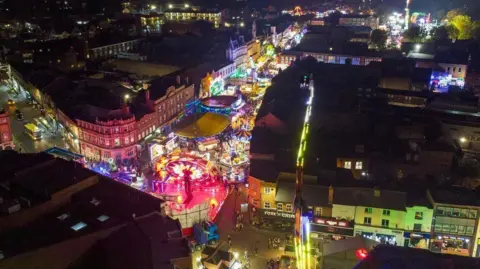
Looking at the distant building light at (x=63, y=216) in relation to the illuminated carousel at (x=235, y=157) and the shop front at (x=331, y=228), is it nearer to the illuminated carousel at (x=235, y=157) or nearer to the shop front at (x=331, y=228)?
the illuminated carousel at (x=235, y=157)

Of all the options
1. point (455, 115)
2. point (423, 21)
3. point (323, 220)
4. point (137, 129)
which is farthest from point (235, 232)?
point (423, 21)

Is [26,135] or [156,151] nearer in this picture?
[156,151]

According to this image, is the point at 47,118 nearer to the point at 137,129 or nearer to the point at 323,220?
the point at 137,129

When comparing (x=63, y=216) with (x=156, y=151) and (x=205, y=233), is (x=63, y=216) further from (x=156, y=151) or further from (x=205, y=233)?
(x=156, y=151)

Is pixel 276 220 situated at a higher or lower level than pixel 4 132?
lower

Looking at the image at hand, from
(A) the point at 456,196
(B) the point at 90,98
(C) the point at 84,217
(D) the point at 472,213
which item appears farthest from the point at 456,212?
(B) the point at 90,98

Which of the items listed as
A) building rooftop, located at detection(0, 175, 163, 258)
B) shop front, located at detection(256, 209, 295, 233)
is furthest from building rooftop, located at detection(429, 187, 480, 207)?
building rooftop, located at detection(0, 175, 163, 258)

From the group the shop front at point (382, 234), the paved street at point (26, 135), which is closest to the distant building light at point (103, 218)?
the shop front at point (382, 234)
